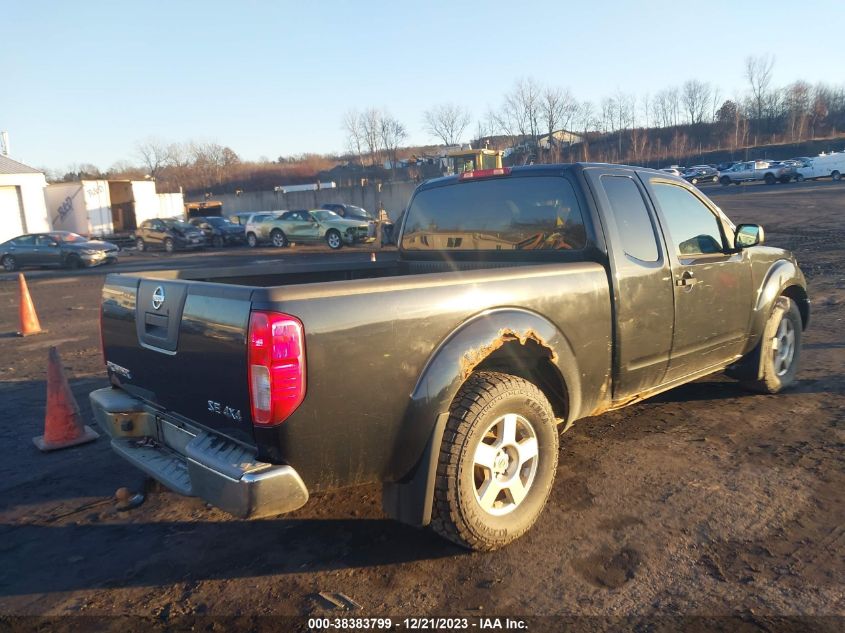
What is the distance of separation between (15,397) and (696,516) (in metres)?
6.47

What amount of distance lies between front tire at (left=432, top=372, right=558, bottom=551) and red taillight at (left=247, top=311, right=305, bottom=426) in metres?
0.84

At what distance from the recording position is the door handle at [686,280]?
434 centimetres

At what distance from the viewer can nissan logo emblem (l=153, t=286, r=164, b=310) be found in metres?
3.22

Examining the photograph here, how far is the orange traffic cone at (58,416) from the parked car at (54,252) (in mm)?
20075

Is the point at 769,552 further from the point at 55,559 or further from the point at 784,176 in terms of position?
the point at 784,176

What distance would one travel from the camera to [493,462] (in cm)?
329

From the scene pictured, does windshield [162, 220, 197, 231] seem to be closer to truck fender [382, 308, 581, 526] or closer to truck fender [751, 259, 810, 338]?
truck fender [751, 259, 810, 338]

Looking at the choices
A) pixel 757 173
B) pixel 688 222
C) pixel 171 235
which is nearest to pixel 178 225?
pixel 171 235

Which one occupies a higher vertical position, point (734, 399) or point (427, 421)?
point (427, 421)

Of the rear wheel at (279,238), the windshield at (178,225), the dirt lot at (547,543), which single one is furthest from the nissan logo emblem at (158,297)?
the windshield at (178,225)

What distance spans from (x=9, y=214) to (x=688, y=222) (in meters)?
39.1

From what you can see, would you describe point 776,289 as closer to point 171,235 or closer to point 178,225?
point 171,235

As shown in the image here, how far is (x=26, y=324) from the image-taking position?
1035 cm

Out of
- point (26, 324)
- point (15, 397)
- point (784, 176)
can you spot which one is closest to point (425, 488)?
point (15, 397)
